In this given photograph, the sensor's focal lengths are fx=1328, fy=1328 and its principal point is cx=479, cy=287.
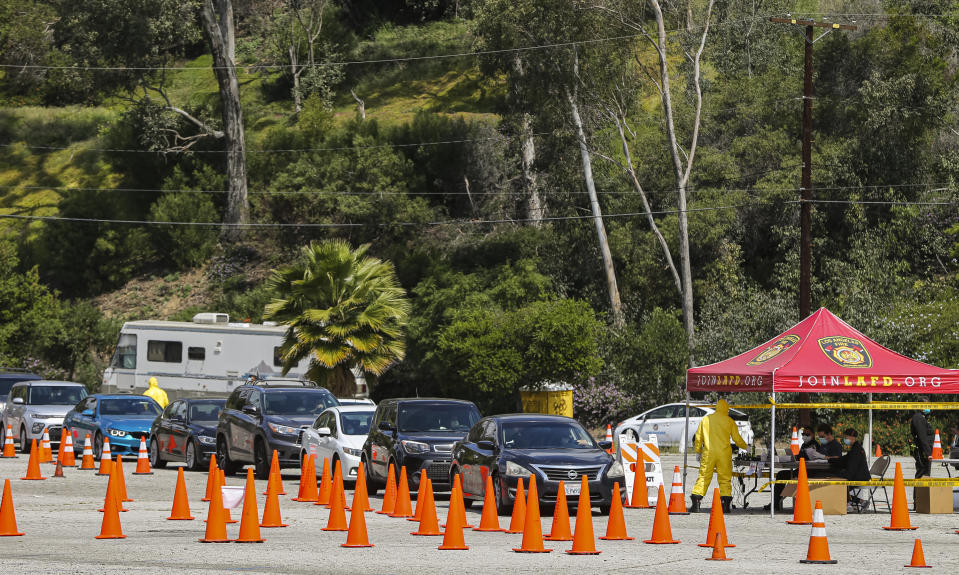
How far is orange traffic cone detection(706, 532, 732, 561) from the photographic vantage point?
41.3 ft

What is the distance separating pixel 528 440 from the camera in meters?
18.9

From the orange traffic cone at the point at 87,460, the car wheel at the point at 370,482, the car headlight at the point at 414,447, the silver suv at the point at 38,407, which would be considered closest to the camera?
the car headlight at the point at 414,447

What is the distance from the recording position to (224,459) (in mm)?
26047

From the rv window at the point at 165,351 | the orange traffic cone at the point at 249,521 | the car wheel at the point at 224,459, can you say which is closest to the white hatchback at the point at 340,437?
the car wheel at the point at 224,459

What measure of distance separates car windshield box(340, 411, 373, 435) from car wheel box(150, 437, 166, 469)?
6.18 metres

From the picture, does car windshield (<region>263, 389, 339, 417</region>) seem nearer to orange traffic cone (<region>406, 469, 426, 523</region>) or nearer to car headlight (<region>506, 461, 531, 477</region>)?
orange traffic cone (<region>406, 469, 426, 523</region>)

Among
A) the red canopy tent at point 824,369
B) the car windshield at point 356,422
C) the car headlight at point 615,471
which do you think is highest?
the red canopy tent at point 824,369

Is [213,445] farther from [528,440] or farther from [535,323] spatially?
[535,323]

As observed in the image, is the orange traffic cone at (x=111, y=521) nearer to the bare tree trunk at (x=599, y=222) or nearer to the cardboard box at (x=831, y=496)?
the cardboard box at (x=831, y=496)

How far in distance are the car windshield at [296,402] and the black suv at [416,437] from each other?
3766 mm

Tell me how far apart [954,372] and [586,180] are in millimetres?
27842

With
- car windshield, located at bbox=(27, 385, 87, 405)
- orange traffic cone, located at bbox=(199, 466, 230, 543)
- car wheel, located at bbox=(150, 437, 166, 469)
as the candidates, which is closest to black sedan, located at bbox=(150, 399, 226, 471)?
car wheel, located at bbox=(150, 437, 166, 469)

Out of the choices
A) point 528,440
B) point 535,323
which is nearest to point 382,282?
point 535,323

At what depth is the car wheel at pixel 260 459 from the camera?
80.8ft
